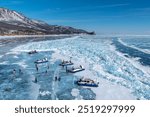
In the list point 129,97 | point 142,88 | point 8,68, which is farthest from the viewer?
point 8,68

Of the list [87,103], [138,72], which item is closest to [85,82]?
[138,72]

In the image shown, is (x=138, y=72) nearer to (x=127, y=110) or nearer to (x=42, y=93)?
(x=42, y=93)

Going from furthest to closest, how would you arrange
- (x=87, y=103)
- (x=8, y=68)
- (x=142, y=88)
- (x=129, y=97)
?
1. (x=8, y=68)
2. (x=142, y=88)
3. (x=129, y=97)
4. (x=87, y=103)

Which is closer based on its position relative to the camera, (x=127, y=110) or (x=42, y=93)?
(x=127, y=110)

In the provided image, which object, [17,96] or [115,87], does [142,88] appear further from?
[17,96]

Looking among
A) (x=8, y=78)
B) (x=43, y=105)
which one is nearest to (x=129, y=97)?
(x=43, y=105)

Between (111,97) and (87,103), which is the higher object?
(87,103)

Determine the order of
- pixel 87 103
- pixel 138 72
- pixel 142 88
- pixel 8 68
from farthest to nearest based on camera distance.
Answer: pixel 8 68, pixel 138 72, pixel 142 88, pixel 87 103

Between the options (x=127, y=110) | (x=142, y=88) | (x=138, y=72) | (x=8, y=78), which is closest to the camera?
(x=127, y=110)

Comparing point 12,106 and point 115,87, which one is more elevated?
point 12,106
